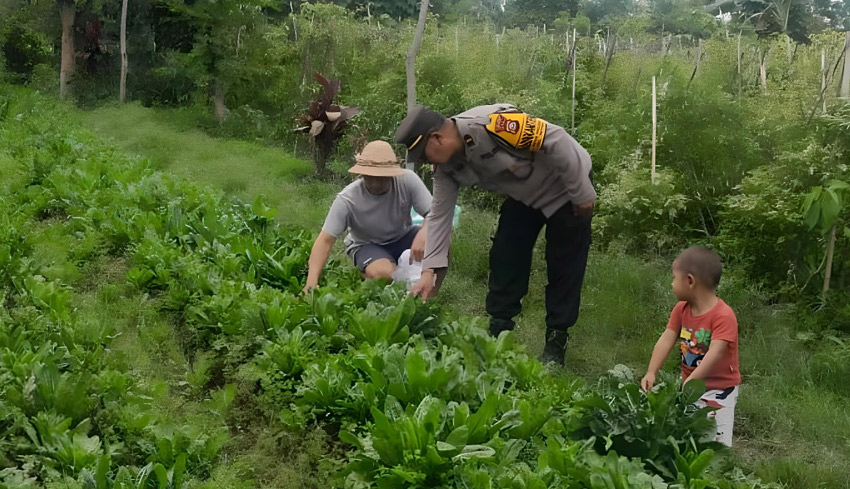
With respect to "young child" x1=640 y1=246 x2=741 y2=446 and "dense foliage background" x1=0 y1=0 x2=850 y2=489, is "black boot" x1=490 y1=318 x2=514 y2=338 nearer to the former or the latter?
"dense foliage background" x1=0 y1=0 x2=850 y2=489

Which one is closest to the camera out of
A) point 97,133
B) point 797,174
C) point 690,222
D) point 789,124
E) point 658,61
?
point 797,174

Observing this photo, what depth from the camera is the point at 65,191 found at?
25.6 feet

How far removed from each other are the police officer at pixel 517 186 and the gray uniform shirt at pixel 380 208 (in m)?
0.68

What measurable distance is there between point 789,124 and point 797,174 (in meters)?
0.70

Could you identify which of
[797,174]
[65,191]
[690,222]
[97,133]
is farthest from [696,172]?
[97,133]

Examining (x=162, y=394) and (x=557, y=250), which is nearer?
(x=162, y=394)

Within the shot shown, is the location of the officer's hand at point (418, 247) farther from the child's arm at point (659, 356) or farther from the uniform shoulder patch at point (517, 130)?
the child's arm at point (659, 356)

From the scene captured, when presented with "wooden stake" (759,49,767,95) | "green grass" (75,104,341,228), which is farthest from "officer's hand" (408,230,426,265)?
"wooden stake" (759,49,767,95)

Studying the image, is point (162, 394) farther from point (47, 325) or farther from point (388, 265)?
point (388, 265)

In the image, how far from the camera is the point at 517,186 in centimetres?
487

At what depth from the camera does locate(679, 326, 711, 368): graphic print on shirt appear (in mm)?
3896

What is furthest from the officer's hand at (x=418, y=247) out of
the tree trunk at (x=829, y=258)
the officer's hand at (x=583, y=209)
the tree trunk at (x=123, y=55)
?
the tree trunk at (x=123, y=55)

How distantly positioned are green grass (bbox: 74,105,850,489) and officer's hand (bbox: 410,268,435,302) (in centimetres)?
101

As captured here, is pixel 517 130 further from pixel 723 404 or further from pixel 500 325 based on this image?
pixel 723 404
